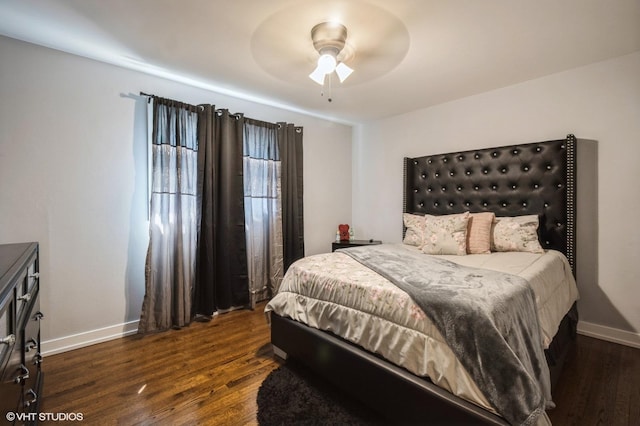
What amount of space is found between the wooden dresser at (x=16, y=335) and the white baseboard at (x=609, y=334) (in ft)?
11.7

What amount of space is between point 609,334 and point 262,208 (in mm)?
3316

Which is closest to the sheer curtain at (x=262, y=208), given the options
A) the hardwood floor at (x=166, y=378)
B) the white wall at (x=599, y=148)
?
the hardwood floor at (x=166, y=378)

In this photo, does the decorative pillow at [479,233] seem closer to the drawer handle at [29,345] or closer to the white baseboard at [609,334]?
the white baseboard at [609,334]

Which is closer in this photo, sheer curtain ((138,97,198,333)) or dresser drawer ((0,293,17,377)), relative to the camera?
dresser drawer ((0,293,17,377))

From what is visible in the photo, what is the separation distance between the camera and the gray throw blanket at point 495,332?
1.04 meters

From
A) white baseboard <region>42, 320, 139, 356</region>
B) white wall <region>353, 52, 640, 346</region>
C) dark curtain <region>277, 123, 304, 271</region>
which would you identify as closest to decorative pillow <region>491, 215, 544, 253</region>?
white wall <region>353, 52, 640, 346</region>

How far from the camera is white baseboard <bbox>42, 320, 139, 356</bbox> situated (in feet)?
6.96

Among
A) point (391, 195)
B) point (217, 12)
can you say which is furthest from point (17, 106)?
point (391, 195)

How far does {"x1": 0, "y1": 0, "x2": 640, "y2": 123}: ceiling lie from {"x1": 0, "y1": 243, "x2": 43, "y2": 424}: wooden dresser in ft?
4.89

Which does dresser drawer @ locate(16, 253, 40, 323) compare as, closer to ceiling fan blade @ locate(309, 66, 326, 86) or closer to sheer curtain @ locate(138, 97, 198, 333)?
sheer curtain @ locate(138, 97, 198, 333)

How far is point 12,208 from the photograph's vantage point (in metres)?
2.00

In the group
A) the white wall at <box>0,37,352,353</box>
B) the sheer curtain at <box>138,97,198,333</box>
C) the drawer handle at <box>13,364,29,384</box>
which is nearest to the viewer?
the drawer handle at <box>13,364,29,384</box>

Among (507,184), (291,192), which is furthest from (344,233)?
(507,184)

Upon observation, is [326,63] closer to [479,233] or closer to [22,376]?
[479,233]
